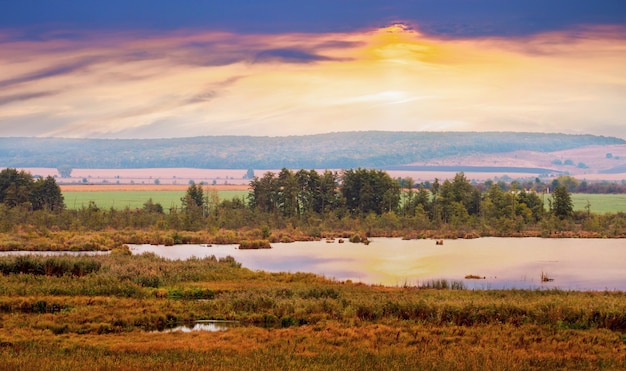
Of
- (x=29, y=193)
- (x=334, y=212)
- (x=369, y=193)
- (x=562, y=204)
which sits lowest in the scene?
(x=334, y=212)

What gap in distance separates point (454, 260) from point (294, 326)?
112ft

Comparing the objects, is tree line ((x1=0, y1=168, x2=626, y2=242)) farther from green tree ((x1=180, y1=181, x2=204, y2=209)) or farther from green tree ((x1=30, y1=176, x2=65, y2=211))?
green tree ((x1=180, y1=181, x2=204, y2=209))

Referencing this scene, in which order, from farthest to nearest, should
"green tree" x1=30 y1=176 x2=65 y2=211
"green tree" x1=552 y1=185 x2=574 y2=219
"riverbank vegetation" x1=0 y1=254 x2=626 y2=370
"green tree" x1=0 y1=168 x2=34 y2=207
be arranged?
"green tree" x1=30 y1=176 x2=65 y2=211 < "green tree" x1=0 y1=168 x2=34 y2=207 < "green tree" x1=552 y1=185 x2=574 y2=219 < "riverbank vegetation" x1=0 y1=254 x2=626 y2=370

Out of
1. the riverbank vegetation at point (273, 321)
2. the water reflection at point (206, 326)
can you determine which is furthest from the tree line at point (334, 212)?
the water reflection at point (206, 326)

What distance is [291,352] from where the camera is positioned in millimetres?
23406

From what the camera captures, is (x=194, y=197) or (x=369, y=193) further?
(x=194, y=197)

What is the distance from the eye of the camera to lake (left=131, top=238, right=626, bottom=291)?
4725 centimetres

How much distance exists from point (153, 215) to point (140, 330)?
68788 millimetres

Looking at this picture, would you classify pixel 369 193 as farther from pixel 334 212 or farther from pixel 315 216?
pixel 315 216

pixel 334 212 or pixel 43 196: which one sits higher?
pixel 43 196

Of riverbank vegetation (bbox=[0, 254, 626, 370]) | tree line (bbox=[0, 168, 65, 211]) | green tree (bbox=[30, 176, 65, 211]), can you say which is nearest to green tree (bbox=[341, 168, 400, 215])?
tree line (bbox=[0, 168, 65, 211])

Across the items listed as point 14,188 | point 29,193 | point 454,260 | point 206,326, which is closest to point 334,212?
point 454,260

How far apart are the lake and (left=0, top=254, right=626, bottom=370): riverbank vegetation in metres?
8.69

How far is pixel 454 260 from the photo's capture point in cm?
6047
